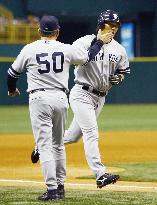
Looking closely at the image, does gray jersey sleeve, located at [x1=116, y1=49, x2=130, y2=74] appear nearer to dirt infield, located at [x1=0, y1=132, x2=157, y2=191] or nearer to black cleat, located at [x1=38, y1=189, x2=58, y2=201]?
dirt infield, located at [x1=0, y1=132, x2=157, y2=191]

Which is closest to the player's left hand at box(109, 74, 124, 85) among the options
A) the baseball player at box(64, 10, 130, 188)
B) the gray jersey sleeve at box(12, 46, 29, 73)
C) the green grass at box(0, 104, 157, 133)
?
the baseball player at box(64, 10, 130, 188)

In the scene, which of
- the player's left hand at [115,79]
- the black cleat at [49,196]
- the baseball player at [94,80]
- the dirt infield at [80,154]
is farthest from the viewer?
the dirt infield at [80,154]

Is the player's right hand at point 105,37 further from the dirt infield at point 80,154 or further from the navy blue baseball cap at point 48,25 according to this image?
the dirt infield at point 80,154

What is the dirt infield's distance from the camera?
28.3ft

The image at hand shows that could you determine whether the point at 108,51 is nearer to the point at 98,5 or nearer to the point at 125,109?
the point at 125,109

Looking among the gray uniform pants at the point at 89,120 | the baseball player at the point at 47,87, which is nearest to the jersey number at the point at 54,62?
the baseball player at the point at 47,87

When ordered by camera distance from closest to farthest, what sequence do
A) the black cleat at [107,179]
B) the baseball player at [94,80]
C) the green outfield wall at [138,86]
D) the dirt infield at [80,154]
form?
1. the black cleat at [107,179]
2. the baseball player at [94,80]
3. the dirt infield at [80,154]
4. the green outfield wall at [138,86]

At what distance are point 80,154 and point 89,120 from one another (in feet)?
14.3

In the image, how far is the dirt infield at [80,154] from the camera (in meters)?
8.64

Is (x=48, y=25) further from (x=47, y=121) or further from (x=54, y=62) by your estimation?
(x=47, y=121)

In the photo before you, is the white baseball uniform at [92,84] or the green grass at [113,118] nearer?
the white baseball uniform at [92,84]

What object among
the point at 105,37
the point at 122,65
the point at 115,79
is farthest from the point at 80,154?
the point at 105,37

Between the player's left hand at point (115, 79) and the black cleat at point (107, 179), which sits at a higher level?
the player's left hand at point (115, 79)

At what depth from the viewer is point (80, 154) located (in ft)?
37.6
